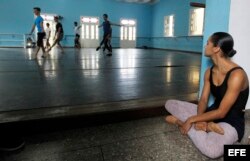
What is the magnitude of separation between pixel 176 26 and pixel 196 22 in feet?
5.51

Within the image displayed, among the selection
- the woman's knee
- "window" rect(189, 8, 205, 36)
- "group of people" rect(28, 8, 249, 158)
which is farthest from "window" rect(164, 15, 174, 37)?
the woman's knee

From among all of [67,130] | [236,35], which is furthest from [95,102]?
[236,35]

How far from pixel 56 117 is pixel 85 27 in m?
13.8

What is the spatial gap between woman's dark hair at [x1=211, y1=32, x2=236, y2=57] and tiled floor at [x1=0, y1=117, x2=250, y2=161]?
664mm

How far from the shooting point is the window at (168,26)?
13.1m

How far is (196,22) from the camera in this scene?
1090cm

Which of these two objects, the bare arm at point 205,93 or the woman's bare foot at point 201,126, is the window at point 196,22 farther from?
the woman's bare foot at point 201,126

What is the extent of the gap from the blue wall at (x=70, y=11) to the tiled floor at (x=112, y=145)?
13481 millimetres

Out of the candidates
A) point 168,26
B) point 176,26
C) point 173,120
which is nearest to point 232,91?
point 173,120

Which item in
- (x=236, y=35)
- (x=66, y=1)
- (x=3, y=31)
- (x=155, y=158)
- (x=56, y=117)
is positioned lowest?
(x=155, y=158)

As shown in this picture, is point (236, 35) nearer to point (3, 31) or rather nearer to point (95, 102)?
point (95, 102)

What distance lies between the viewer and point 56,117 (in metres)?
1.67

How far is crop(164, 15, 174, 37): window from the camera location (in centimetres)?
1310

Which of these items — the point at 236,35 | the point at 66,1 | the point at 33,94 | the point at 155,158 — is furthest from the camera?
the point at 66,1
